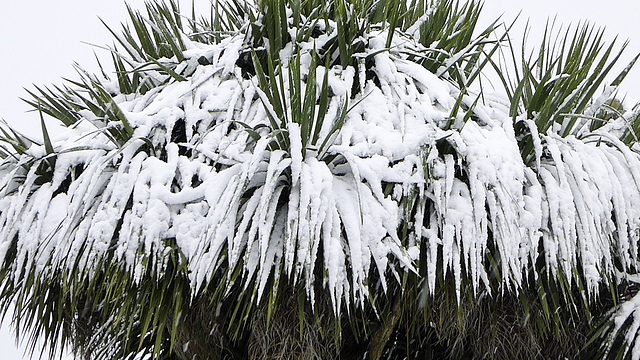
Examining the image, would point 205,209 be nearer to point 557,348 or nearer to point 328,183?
point 328,183

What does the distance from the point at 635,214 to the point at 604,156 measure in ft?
0.97

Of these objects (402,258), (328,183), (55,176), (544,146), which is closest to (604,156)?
(544,146)

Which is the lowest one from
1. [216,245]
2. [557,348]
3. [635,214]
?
[557,348]

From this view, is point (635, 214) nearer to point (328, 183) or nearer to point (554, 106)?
point (554, 106)

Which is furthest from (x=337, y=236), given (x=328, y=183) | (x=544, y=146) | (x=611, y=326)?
(x=611, y=326)

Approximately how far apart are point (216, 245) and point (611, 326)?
193 cm

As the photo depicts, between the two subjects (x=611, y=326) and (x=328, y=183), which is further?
(x=611, y=326)

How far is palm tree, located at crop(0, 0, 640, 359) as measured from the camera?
237 centimetres

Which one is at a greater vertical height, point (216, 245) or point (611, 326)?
point (216, 245)

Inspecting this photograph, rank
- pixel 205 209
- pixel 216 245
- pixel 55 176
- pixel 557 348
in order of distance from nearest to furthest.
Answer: pixel 216 245 < pixel 205 209 < pixel 55 176 < pixel 557 348

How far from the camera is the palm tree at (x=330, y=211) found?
2365mm

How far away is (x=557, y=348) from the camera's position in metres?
3.02

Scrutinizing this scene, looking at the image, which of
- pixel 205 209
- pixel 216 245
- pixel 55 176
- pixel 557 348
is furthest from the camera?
pixel 557 348

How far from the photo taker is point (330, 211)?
232 centimetres
